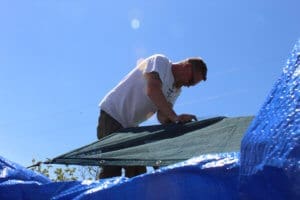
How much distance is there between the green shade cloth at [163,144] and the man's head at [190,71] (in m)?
0.41

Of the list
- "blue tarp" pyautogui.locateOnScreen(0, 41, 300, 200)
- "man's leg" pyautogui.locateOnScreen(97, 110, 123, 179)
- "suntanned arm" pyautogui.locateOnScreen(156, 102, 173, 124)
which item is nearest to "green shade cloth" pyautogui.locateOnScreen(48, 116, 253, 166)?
"suntanned arm" pyautogui.locateOnScreen(156, 102, 173, 124)

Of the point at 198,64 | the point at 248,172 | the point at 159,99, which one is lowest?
the point at 248,172

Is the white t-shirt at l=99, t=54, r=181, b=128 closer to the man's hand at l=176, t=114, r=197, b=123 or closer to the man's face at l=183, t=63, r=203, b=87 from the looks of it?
the man's face at l=183, t=63, r=203, b=87

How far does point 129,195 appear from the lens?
134 cm

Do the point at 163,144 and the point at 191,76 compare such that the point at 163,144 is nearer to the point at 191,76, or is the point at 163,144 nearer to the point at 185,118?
the point at 185,118

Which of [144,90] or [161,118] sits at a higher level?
[144,90]

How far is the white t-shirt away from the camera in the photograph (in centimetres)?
288

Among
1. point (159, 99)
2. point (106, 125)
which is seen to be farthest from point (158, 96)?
point (106, 125)

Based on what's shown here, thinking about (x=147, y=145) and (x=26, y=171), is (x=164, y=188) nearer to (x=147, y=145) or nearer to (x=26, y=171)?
(x=26, y=171)

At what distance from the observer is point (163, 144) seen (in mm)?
2197

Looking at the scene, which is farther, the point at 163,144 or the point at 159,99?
the point at 159,99

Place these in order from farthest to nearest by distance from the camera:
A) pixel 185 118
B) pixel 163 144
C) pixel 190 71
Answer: pixel 190 71, pixel 185 118, pixel 163 144

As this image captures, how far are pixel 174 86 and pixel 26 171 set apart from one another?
4.60ft

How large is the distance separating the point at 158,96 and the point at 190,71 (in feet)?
0.98
